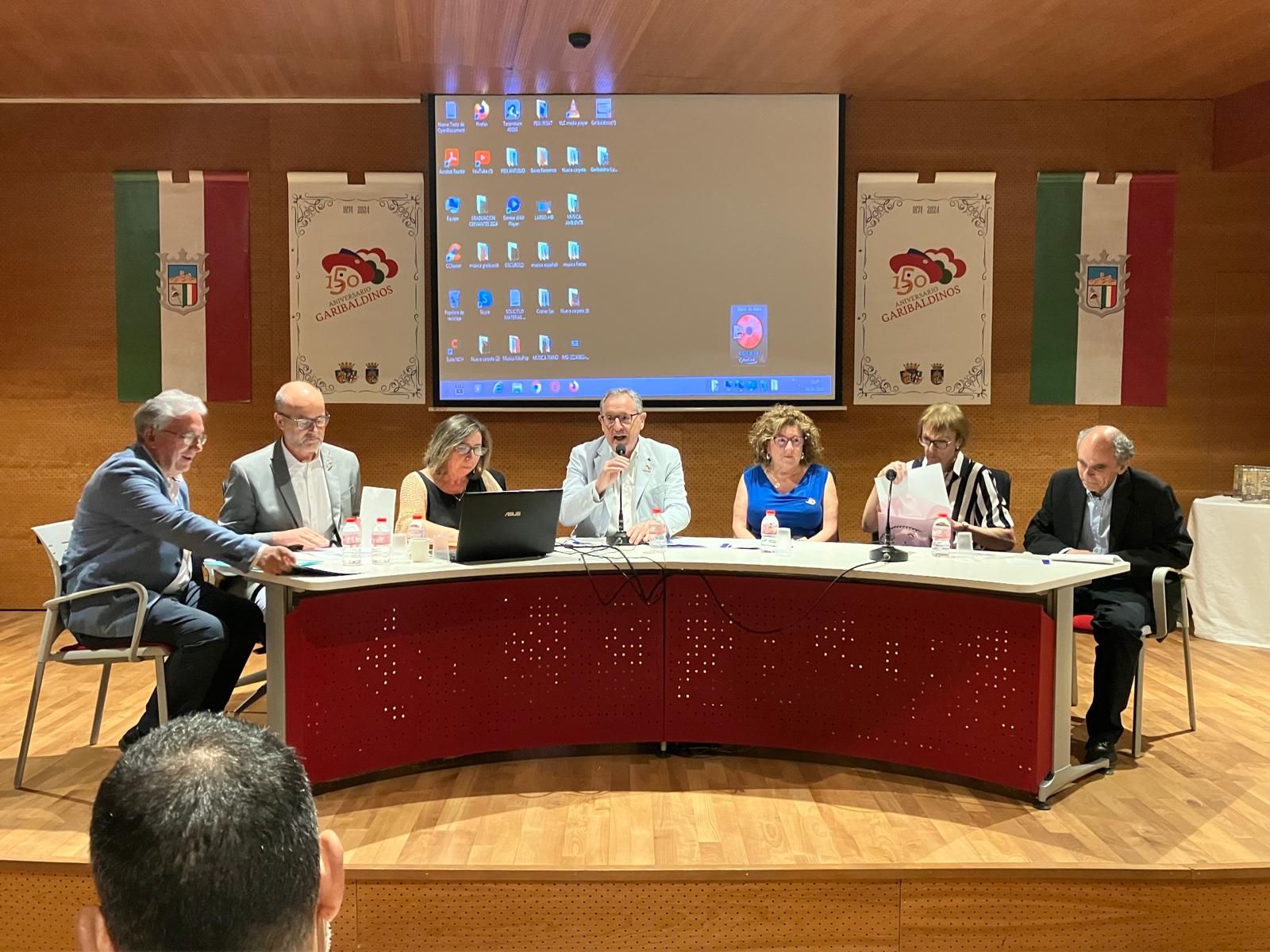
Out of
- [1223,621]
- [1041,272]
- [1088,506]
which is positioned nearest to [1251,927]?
[1088,506]

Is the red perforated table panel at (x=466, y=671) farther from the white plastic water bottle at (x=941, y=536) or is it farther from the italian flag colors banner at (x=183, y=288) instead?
the italian flag colors banner at (x=183, y=288)

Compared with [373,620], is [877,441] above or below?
above

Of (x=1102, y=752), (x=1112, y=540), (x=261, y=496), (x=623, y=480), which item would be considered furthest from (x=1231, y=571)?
(x=261, y=496)

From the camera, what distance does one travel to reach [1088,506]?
14.4 feet

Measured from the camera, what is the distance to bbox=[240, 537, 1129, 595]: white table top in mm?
3391

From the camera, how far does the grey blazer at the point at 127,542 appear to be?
353cm

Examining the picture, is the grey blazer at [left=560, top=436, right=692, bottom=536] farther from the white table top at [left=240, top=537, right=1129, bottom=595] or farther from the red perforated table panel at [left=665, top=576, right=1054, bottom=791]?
the red perforated table panel at [left=665, top=576, right=1054, bottom=791]

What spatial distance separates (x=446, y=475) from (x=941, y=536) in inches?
73.5

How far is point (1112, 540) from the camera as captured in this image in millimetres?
4254

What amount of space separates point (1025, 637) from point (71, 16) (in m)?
4.86

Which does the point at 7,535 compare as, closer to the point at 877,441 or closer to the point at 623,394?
the point at 623,394

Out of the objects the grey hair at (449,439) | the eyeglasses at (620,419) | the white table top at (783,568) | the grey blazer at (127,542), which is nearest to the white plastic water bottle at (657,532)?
the white table top at (783,568)

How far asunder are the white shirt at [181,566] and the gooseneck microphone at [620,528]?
150 centimetres

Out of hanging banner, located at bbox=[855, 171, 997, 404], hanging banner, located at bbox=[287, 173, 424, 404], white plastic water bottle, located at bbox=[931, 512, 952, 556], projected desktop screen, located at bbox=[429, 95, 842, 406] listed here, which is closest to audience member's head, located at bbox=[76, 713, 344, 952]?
white plastic water bottle, located at bbox=[931, 512, 952, 556]
